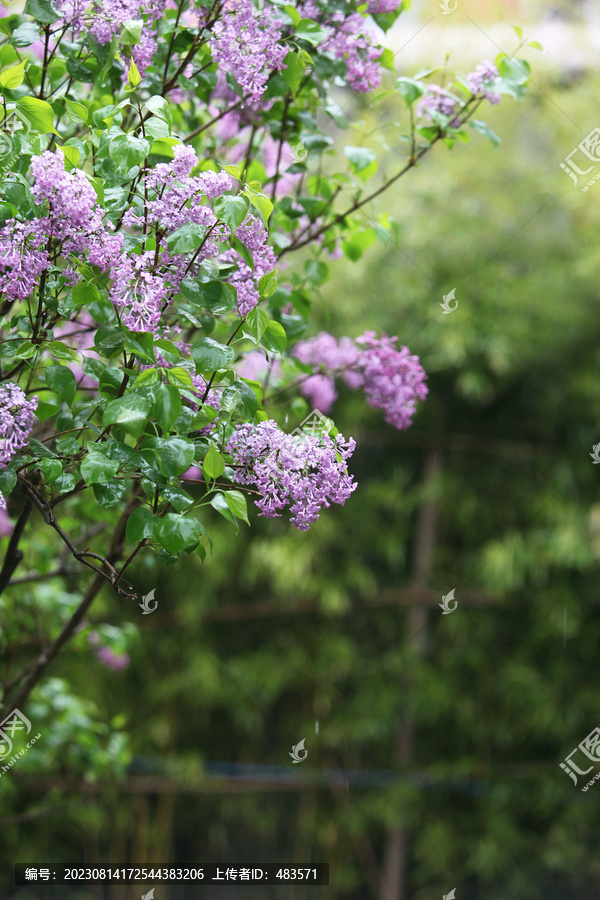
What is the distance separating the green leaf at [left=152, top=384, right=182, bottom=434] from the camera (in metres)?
0.70

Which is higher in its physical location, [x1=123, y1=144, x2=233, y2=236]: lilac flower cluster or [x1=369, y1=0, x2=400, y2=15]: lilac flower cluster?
[x1=369, y1=0, x2=400, y2=15]: lilac flower cluster

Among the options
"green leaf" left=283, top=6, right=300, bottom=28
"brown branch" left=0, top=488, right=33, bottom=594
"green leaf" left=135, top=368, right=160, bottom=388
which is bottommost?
"green leaf" left=135, top=368, right=160, bottom=388

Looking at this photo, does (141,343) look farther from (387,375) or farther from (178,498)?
(387,375)

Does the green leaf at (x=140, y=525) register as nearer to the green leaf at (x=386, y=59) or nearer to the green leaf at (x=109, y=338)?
the green leaf at (x=109, y=338)

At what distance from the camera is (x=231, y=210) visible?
2.39 feet

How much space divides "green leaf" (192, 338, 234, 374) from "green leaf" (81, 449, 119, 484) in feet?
0.40

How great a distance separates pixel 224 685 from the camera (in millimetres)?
3111

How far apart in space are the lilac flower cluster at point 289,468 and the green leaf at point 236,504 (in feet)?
0.14

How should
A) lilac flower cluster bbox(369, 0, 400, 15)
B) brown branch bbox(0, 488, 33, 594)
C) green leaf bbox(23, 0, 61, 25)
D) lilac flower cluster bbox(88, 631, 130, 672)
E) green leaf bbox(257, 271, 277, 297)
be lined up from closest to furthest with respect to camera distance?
green leaf bbox(257, 271, 277, 297)
green leaf bbox(23, 0, 61, 25)
brown branch bbox(0, 488, 33, 594)
lilac flower cluster bbox(369, 0, 400, 15)
lilac flower cluster bbox(88, 631, 130, 672)

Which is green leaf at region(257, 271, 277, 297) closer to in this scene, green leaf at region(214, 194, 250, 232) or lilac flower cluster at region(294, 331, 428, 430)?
green leaf at region(214, 194, 250, 232)

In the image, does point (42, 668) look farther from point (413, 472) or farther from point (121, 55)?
point (413, 472)

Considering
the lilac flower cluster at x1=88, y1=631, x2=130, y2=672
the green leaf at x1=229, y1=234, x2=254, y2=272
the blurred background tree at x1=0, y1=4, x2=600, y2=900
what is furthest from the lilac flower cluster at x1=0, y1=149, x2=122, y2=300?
the blurred background tree at x1=0, y1=4, x2=600, y2=900

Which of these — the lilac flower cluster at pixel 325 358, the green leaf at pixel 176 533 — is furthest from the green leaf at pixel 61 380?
the lilac flower cluster at pixel 325 358

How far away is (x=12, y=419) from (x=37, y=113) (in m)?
0.32
